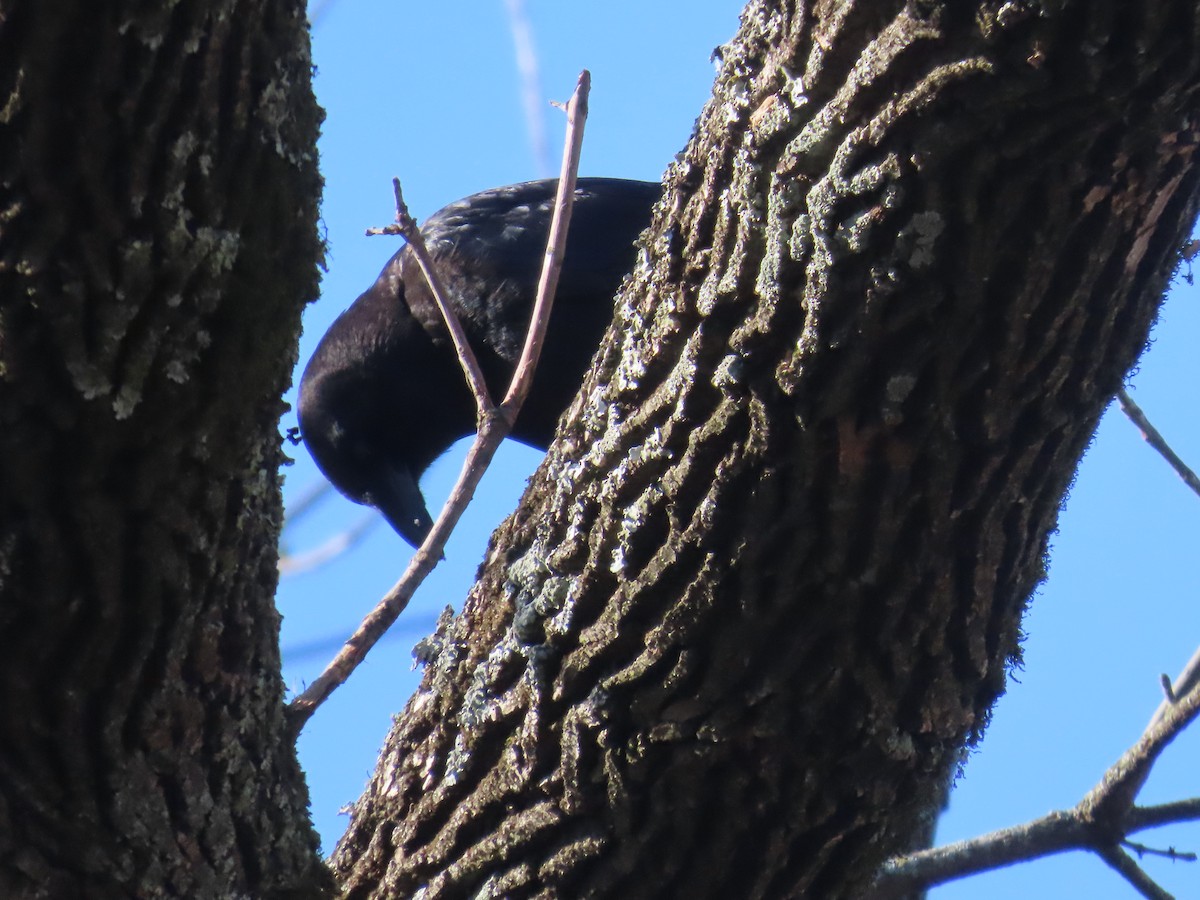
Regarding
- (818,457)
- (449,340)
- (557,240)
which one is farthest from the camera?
(449,340)

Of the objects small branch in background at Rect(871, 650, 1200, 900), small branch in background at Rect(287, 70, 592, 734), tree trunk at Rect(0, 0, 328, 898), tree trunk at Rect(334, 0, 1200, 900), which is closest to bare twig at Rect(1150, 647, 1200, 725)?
small branch in background at Rect(871, 650, 1200, 900)

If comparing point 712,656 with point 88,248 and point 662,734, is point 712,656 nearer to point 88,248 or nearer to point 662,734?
point 662,734

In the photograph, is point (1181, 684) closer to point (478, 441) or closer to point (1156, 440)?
point (1156, 440)

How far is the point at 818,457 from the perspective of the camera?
1670 mm

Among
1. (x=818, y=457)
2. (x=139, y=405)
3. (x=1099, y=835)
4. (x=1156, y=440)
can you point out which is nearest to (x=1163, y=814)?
(x=1099, y=835)

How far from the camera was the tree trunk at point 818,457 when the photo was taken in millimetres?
1496

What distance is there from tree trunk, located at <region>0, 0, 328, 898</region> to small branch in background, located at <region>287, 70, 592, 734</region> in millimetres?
352

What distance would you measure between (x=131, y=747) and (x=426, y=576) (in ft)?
2.09

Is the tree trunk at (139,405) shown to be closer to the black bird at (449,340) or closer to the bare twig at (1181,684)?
the bare twig at (1181,684)

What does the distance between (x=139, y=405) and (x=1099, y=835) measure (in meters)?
2.19

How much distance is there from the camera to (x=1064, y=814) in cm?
283

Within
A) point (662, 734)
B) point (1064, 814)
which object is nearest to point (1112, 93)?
point (662, 734)

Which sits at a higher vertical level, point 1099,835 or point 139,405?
point 139,405

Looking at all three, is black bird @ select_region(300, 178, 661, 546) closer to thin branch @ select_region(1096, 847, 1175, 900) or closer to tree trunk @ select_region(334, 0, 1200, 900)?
thin branch @ select_region(1096, 847, 1175, 900)
